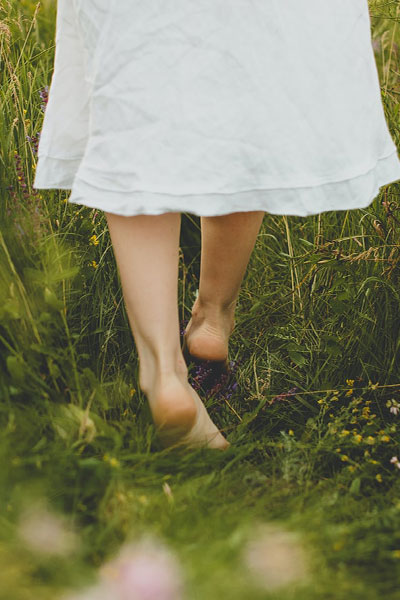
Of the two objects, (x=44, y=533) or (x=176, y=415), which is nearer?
(x=44, y=533)

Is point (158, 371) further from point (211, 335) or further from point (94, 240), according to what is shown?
point (94, 240)

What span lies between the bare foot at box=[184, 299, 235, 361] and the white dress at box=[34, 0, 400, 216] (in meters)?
0.50

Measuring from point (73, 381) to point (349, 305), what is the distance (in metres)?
0.78

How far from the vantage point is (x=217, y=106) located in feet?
3.87

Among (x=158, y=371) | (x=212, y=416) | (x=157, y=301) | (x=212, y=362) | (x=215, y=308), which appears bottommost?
(x=212, y=416)

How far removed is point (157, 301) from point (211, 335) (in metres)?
0.45

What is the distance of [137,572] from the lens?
2.90 ft

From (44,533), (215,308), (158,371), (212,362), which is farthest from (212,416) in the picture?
(44,533)

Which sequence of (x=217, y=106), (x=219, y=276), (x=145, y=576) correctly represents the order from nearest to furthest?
(x=145, y=576) → (x=217, y=106) → (x=219, y=276)

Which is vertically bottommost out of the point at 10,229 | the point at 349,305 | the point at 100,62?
the point at 349,305

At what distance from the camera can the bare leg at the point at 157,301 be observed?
49.8 inches

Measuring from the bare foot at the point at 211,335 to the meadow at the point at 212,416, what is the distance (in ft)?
0.24

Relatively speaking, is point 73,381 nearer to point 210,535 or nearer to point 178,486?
point 178,486

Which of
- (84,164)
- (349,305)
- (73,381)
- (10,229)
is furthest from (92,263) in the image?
(349,305)
